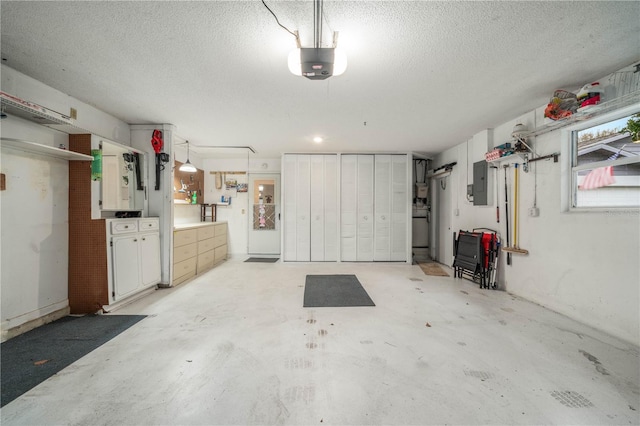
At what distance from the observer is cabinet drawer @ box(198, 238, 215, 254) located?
4.56 meters

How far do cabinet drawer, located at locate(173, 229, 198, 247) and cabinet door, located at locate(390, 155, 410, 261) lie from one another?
4289mm

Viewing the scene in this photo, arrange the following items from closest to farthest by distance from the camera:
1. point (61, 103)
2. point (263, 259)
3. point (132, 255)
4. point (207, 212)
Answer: point (61, 103) < point (132, 255) < point (263, 259) < point (207, 212)

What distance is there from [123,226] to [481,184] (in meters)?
5.55

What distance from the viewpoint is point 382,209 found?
17.5 feet

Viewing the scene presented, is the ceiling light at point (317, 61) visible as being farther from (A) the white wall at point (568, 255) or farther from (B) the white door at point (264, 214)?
(B) the white door at point (264, 214)

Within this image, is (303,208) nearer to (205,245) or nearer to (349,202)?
(349,202)

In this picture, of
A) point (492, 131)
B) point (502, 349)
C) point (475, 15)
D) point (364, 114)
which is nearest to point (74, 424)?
point (502, 349)

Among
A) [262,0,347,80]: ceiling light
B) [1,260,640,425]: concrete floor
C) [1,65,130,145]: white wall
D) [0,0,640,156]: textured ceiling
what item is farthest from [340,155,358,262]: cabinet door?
[1,65,130,145]: white wall

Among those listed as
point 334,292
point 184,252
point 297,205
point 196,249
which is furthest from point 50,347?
point 297,205

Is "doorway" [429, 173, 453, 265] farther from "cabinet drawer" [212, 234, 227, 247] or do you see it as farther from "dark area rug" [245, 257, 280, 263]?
"cabinet drawer" [212, 234, 227, 247]

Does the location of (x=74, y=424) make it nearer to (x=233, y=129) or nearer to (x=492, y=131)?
(x=233, y=129)

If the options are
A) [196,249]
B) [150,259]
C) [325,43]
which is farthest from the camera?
[196,249]

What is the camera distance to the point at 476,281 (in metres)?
3.91

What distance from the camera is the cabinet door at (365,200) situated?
17.5 feet
